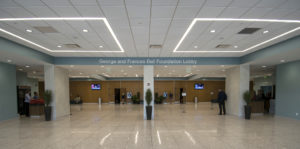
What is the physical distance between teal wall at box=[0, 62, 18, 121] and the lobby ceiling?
4196mm

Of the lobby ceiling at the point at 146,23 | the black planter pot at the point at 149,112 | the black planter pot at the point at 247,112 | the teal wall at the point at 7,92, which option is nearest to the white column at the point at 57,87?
the teal wall at the point at 7,92

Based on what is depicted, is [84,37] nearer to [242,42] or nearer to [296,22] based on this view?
[242,42]

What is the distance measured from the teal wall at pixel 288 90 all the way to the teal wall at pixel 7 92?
1609 centimetres

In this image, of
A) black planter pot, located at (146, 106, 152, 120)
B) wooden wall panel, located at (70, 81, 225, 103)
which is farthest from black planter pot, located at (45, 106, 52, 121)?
wooden wall panel, located at (70, 81, 225, 103)

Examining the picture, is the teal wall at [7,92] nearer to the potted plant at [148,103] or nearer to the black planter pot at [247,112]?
the potted plant at [148,103]

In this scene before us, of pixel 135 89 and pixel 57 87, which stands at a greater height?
pixel 57 87

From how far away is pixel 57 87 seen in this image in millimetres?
10250

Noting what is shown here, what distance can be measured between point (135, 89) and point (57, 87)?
13621 mm

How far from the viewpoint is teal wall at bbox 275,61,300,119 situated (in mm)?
9297

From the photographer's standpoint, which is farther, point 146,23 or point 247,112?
point 247,112

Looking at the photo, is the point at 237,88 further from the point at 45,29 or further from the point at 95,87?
the point at 95,87

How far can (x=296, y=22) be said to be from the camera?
15.9 ft

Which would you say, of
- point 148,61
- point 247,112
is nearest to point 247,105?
point 247,112

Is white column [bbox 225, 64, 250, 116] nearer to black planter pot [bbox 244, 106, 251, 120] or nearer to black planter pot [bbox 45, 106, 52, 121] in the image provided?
black planter pot [bbox 244, 106, 251, 120]
